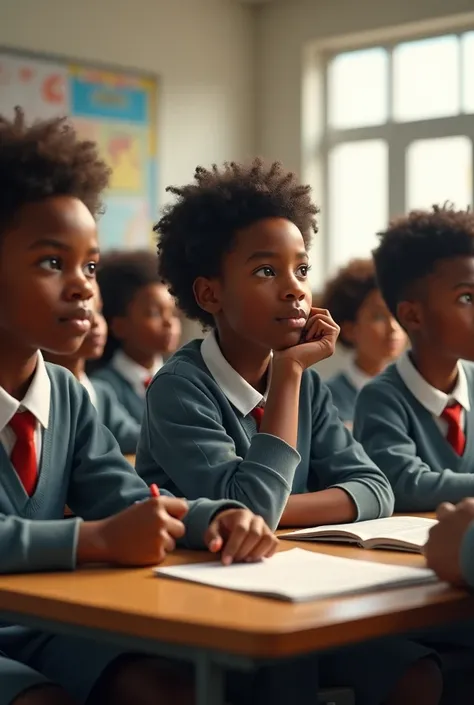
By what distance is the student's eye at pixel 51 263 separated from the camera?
160cm

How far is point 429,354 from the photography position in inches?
95.5

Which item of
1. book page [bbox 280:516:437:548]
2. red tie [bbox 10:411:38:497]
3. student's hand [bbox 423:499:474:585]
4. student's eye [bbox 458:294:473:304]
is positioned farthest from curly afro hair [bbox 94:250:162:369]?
student's hand [bbox 423:499:474:585]

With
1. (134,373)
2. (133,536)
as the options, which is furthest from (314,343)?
(134,373)

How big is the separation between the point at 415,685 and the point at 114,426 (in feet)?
7.29

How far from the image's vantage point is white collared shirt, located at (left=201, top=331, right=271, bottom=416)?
2.00 m

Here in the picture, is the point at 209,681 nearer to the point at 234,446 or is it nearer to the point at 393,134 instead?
the point at 234,446

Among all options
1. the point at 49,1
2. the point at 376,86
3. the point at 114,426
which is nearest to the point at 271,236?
the point at 114,426

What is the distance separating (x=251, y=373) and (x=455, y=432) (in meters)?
0.50

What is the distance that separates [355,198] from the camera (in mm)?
7527

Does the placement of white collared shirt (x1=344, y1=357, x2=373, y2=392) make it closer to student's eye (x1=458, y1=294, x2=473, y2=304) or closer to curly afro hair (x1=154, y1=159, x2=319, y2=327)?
student's eye (x1=458, y1=294, x2=473, y2=304)

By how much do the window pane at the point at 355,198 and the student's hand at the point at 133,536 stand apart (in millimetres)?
5922

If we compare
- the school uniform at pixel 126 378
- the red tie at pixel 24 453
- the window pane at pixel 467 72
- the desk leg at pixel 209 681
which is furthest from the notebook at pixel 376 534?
the window pane at pixel 467 72

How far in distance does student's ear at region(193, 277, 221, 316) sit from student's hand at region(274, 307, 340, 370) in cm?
18

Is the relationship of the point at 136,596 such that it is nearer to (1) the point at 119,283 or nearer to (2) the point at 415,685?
(2) the point at 415,685
